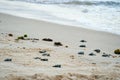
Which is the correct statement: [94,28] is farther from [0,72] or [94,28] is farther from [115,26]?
[0,72]

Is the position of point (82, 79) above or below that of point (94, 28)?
below

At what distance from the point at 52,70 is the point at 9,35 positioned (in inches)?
134

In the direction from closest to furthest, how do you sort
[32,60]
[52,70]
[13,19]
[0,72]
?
[0,72] < [52,70] < [32,60] < [13,19]

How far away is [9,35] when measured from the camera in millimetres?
7855

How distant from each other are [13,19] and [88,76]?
6677 mm

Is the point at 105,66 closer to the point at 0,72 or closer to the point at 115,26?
the point at 0,72

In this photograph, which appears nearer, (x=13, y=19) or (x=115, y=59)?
(x=115, y=59)

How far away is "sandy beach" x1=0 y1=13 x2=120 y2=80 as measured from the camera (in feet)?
15.1

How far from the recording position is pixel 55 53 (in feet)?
20.1

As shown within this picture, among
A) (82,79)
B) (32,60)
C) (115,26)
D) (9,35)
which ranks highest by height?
(115,26)

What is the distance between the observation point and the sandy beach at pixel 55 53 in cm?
461

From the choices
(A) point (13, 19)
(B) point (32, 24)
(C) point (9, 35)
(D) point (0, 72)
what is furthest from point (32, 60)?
(A) point (13, 19)

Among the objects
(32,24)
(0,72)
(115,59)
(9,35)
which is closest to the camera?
(0,72)

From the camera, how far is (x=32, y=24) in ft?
32.8
